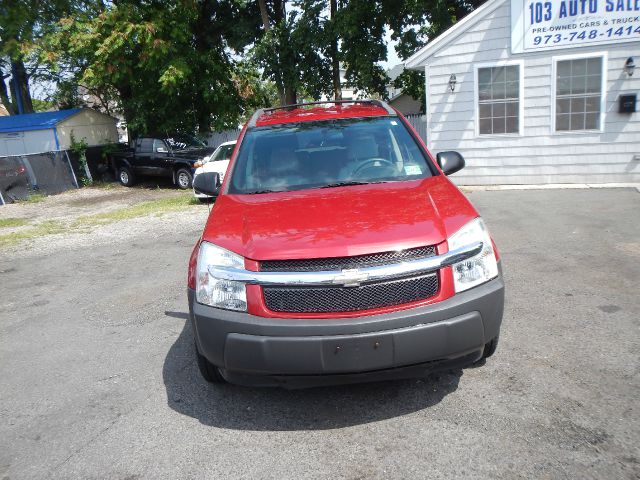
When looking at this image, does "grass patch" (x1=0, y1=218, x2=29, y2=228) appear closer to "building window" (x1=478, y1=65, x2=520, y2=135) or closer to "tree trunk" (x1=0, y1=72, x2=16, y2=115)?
"building window" (x1=478, y1=65, x2=520, y2=135)

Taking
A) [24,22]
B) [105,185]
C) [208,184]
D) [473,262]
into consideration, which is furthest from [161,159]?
[473,262]

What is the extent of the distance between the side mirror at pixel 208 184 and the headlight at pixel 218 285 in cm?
136

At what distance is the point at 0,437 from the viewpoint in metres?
3.28

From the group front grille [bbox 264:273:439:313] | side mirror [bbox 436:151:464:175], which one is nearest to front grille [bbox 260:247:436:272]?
front grille [bbox 264:273:439:313]

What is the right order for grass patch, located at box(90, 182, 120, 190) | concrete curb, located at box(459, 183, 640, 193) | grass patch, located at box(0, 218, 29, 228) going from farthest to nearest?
1. grass patch, located at box(90, 182, 120, 190)
2. grass patch, located at box(0, 218, 29, 228)
3. concrete curb, located at box(459, 183, 640, 193)

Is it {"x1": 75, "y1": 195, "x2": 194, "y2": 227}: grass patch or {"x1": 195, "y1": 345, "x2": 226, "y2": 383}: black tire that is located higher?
{"x1": 195, "y1": 345, "x2": 226, "y2": 383}: black tire

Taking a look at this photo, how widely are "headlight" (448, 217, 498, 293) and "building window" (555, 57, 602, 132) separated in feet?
32.0

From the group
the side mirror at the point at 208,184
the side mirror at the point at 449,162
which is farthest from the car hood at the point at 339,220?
the side mirror at the point at 208,184

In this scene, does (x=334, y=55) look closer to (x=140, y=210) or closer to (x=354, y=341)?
(x=140, y=210)

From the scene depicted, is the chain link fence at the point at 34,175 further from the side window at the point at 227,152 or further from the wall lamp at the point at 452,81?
the wall lamp at the point at 452,81

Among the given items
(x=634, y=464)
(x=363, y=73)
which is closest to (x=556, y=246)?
(x=634, y=464)

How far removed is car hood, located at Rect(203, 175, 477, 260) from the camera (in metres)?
2.90

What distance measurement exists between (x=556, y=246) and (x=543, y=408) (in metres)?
4.08

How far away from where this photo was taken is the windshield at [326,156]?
397cm
